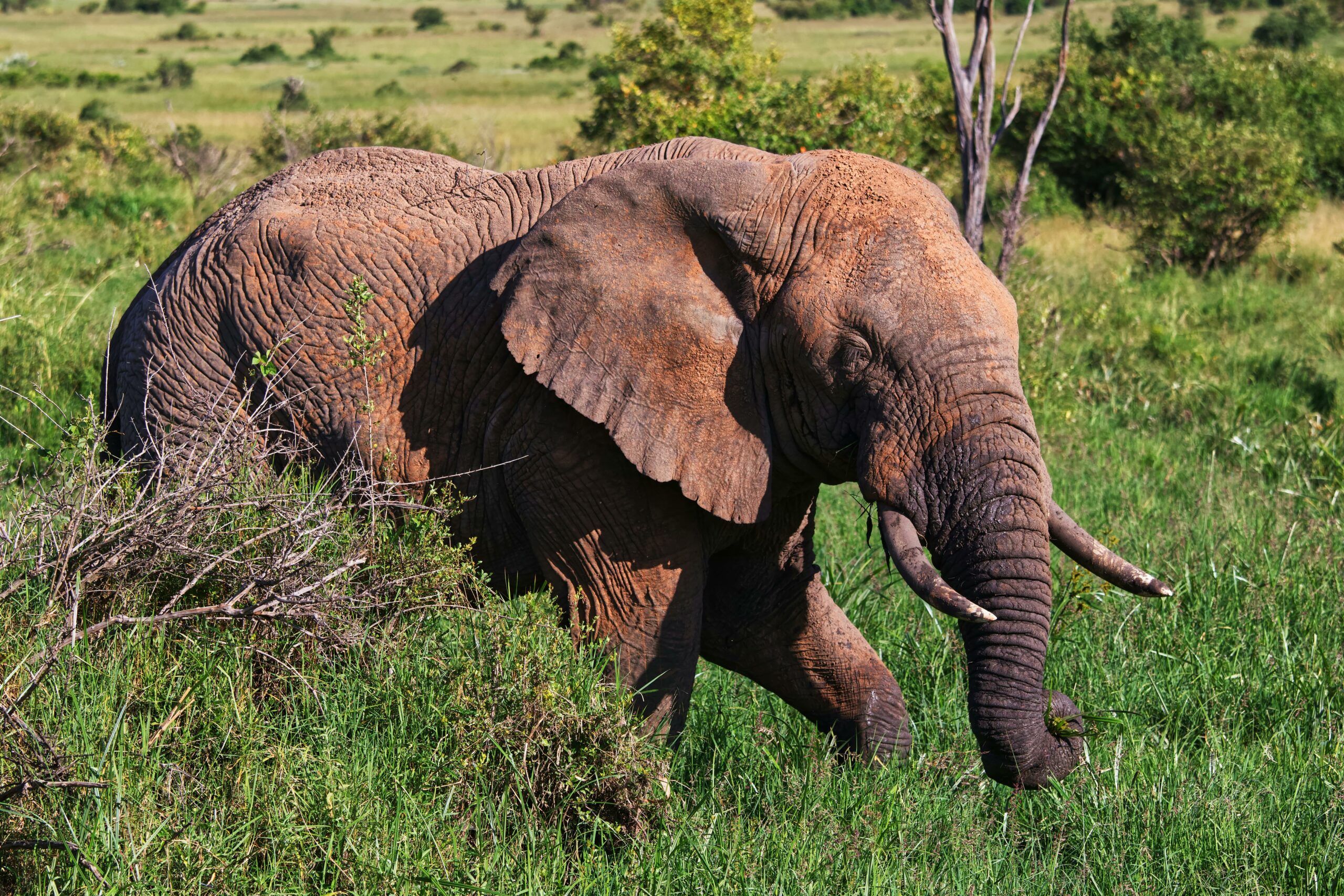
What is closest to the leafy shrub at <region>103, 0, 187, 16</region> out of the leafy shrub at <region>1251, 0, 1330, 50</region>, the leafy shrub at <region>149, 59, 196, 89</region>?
the leafy shrub at <region>149, 59, 196, 89</region>

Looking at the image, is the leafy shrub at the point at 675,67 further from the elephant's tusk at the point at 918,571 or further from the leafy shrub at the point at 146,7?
the leafy shrub at the point at 146,7

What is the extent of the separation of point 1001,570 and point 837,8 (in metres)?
81.4

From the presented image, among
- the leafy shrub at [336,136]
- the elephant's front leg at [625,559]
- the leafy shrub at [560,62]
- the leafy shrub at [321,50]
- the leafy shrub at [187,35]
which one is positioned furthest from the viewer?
the leafy shrub at [187,35]

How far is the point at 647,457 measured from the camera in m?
3.59

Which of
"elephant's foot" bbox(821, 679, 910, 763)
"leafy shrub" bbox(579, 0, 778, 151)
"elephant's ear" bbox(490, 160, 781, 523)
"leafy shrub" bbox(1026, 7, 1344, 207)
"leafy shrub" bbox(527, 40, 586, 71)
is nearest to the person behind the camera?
"elephant's ear" bbox(490, 160, 781, 523)

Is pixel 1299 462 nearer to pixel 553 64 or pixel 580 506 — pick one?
pixel 580 506

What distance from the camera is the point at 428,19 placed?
78.9m

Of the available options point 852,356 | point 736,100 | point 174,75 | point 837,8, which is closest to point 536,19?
point 837,8

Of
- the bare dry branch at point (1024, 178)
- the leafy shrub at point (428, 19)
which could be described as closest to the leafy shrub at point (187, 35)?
the leafy shrub at point (428, 19)

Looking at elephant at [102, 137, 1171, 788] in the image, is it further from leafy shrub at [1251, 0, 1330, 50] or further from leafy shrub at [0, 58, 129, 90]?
leafy shrub at [1251, 0, 1330, 50]

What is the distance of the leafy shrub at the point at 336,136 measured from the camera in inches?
609

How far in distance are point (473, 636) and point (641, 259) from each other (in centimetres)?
113

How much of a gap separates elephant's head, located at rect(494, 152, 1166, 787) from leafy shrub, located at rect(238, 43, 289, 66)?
5682 centimetres

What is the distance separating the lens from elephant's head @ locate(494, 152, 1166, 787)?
328 cm
